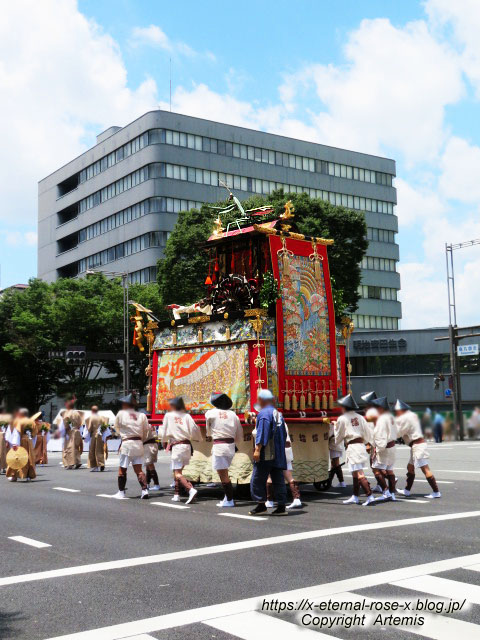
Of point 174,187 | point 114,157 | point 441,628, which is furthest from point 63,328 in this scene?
point 441,628

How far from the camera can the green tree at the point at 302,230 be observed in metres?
41.1

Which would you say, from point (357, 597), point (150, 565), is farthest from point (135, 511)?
point (357, 597)

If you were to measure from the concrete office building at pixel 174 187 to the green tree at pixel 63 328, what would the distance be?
15898 millimetres

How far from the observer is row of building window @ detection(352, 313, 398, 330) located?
6994cm

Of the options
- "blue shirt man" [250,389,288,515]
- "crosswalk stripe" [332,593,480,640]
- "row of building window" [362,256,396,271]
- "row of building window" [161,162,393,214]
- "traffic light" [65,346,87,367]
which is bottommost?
"crosswalk stripe" [332,593,480,640]

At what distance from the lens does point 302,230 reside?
40094 mm

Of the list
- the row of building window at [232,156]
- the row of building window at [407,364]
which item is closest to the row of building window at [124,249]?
the row of building window at [232,156]

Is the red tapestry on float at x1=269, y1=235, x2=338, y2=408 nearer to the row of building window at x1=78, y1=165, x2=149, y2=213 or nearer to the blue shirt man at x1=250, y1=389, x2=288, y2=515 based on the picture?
the blue shirt man at x1=250, y1=389, x2=288, y2=515

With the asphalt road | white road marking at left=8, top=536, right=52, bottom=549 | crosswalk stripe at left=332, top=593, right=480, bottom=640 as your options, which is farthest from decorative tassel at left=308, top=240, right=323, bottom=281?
crosswalk stripe at left=332, top=593, right=480, bottom=640

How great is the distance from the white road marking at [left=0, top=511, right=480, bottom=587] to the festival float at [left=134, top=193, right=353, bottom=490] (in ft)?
11.1

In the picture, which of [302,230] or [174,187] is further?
[174,187]

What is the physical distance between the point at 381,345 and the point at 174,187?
2164 centimetres

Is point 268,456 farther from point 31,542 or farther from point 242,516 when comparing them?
point 31,542

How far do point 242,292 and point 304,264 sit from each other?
1.33 meters
